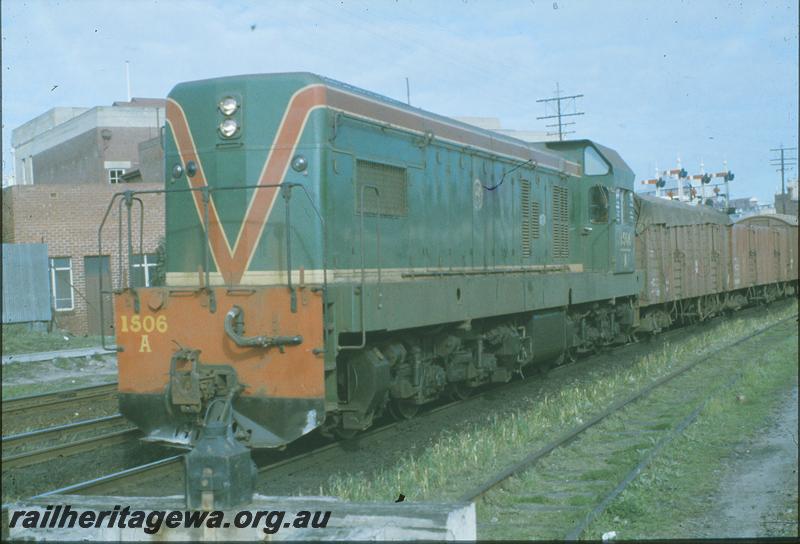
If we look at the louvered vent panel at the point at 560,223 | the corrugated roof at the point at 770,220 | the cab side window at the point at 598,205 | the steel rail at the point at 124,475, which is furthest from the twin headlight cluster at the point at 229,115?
the corrugated roof at the point at 770,220

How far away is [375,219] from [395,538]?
13.7ft

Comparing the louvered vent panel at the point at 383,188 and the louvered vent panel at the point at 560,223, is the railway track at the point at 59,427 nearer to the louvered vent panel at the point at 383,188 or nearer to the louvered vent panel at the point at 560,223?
the louvered vent panel at the point at 383,188

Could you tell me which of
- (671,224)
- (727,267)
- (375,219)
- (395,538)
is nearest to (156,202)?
(671,224)

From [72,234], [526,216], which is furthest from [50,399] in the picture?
[72,234]

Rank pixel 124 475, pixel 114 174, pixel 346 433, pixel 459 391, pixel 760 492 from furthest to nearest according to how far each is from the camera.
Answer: pixel 114 174 → pixel 459 391 → pixel 346 433 → pixel 124 475 → pixel 760 492

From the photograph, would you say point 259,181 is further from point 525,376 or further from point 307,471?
point 525,376

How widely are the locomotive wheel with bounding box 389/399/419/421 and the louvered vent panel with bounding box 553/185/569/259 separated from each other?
4220 mm

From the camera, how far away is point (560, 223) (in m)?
12.8

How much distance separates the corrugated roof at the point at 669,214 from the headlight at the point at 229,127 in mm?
11352

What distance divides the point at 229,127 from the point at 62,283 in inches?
716

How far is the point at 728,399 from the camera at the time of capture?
391 inches

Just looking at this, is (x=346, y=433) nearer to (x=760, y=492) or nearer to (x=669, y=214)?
(x=760, y=492)

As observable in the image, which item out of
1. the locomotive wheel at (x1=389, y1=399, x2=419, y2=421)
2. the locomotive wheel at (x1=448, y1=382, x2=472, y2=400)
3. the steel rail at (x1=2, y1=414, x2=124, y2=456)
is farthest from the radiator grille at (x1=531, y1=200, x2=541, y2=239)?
the steel rail at (x1=2, y1=414, x2=124, y2=456)

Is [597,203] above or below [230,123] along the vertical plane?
below
